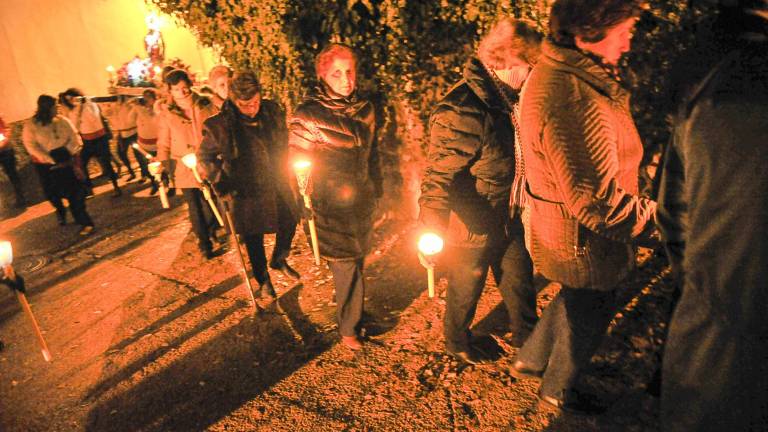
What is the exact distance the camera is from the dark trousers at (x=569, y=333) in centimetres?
248

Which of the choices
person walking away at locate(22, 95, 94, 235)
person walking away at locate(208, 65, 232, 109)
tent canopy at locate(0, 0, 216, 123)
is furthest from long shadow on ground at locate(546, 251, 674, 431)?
tent canopy at locate(0, 0, 216, 123)

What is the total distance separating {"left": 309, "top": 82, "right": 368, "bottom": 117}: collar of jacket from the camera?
3145 millimetres

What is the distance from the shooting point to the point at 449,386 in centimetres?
316

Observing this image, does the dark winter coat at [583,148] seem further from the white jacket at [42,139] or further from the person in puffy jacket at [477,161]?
the white jacket at [42,139]

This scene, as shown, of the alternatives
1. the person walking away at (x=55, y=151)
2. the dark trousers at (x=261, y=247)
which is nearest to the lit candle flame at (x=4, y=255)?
the dark trousers at (x=261, y=247)

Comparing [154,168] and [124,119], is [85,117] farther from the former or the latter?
[154,168]

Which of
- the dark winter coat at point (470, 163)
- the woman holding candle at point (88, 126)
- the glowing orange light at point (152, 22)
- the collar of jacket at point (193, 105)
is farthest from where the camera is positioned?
the glowing orange light at point (152, 22)

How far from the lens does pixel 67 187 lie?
6793mm

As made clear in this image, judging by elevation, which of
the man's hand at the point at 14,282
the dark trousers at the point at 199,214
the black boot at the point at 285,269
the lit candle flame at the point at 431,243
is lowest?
the black boot at the point at 285,269

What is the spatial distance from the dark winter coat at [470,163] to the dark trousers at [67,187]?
6.02 meters

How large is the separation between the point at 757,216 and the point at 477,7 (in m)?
2.99

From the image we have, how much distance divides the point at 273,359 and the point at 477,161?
6.97ft

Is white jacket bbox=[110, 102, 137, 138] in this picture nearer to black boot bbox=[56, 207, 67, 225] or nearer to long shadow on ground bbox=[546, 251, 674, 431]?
black boot bbox=[56, 207, 67, 225]

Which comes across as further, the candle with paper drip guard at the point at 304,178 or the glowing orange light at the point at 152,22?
the glowing orange light at the point at 152,22
